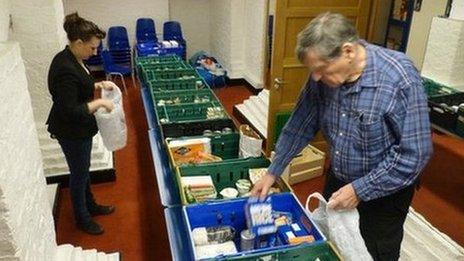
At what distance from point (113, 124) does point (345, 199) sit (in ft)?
5.92

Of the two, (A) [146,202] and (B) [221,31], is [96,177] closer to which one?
(A) [146,202]

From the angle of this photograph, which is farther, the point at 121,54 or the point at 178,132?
the point at 121,54

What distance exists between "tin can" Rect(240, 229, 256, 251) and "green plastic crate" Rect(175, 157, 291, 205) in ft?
1.95

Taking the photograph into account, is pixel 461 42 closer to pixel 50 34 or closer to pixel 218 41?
pixel 50 34

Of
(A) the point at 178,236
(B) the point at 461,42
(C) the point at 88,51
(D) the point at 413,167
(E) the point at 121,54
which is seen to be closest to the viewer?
(D) the point at 413,167

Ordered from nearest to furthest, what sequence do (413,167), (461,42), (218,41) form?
(413,167) → (461,42) → (218,41)

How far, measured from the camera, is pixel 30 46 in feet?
11.2

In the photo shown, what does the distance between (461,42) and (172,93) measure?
2.99 meters

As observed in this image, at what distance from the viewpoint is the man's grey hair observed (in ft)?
4.75

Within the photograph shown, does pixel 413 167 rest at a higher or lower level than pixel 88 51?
lower

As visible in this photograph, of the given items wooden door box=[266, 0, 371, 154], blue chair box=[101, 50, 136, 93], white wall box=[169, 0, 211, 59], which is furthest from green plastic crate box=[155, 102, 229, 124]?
white wall box=[169, 0, 211, 59]

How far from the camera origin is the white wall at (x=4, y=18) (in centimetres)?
302

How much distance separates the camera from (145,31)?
779 centimetres

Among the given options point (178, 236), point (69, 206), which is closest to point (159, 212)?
point (69, 206)
